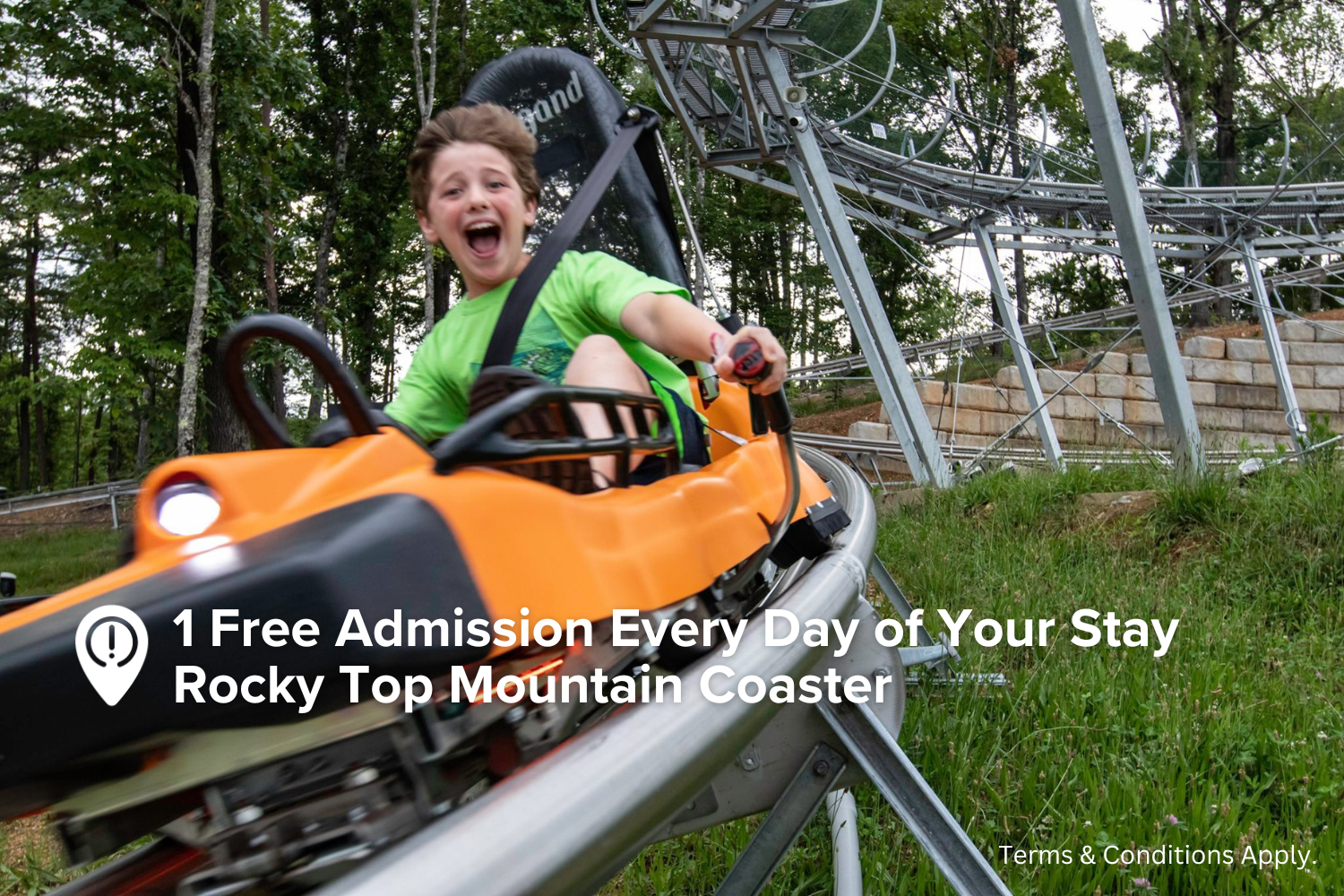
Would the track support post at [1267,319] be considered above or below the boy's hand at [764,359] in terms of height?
below

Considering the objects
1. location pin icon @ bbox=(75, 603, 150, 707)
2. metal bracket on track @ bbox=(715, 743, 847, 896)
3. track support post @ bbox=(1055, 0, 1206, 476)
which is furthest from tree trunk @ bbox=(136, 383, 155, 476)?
location pin icon @ bbox=(75, 603, 150, 707)

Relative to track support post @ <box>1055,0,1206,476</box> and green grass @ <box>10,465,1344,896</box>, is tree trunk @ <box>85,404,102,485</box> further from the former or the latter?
green grass @ <box>10,465,1344,896</box>

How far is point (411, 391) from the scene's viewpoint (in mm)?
1924

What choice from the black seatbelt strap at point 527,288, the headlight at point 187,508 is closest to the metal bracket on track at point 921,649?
the black seatbelt strap at point 527,288

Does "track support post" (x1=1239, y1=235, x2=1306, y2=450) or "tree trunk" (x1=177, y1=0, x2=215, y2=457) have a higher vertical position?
"tree trunk" (x1=177, y1=0, x2=215, y2=457)

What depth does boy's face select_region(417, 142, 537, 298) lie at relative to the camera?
1777mm

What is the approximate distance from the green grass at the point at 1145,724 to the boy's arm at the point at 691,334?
976mm

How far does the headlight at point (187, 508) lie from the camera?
939 millimetres

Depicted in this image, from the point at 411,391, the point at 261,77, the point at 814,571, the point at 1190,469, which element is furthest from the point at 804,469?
the point at 261,77

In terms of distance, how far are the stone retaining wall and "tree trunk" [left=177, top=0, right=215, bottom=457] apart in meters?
9.84

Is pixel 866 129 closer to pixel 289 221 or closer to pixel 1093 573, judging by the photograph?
pixel 1093 573

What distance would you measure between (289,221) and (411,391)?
671 inches

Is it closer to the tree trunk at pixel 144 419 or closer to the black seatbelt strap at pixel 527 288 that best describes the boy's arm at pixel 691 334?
the black seatbelt strap at pixel 527 288

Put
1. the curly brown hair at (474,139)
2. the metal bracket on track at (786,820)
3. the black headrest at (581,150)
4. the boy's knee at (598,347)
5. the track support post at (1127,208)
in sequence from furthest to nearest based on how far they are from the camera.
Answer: the track support post at (1127,208), the black headrest at (581,150), the curly brown hair at (474,139), the boy's knee at (598,347), the metal bracket on track at (786,820)
